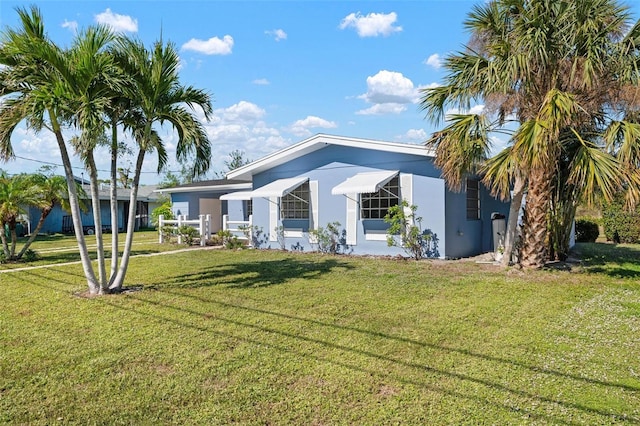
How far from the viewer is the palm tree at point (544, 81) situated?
958cm

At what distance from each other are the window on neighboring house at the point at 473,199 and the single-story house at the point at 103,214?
22.8m

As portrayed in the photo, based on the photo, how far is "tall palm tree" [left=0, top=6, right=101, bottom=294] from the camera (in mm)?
7840

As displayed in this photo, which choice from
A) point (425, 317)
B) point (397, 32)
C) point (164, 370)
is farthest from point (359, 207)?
point (164, 370)

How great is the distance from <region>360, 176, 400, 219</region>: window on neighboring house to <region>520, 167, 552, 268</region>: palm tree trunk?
4.62 meters

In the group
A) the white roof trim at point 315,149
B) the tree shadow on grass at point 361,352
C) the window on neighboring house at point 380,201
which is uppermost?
the white roof trim at point 315,149

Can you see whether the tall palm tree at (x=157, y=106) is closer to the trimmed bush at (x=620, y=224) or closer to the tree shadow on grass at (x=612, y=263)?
the tree shadow on grass at (x=612, y=263)

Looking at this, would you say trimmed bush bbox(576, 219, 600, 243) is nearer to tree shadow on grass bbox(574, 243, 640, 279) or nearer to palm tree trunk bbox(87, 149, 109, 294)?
tree shadow on grass bbox(574, 243, 640, 279)

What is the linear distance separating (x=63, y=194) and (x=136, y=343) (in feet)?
41.3

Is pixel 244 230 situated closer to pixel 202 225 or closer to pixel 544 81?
pixel 202 225

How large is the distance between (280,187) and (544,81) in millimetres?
9884

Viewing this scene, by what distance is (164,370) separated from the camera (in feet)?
16.8

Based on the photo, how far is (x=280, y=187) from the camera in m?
16.6

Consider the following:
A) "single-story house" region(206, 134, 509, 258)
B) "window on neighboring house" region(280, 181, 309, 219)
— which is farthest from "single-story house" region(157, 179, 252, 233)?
"window on neighboring house" region(280, 181, 309, 219)

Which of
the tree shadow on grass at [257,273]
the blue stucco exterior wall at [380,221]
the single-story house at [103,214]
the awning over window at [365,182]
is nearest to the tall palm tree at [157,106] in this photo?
the tree shadow on grass at [257,273]
